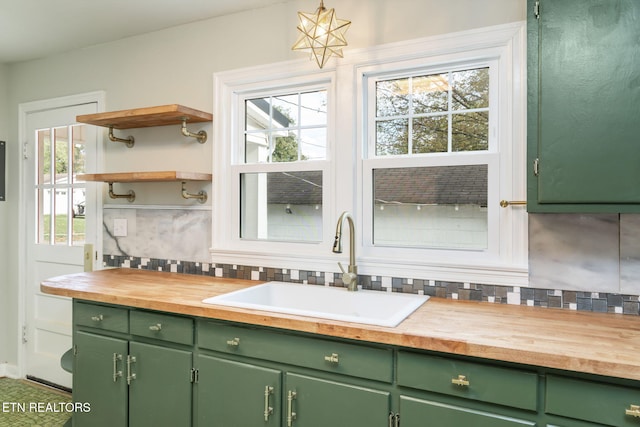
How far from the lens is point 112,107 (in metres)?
3.01

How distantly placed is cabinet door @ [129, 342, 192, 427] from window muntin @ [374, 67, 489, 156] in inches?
54.8

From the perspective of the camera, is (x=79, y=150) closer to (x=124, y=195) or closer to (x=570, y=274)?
(x=124, y=195)

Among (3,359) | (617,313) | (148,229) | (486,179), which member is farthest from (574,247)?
(3,359)

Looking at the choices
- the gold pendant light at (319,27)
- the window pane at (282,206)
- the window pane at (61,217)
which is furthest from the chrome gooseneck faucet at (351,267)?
the window pane at (61,217)

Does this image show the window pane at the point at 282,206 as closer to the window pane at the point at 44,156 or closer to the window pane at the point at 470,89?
the window pane at the point at 470,89

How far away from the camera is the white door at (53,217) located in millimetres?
3145

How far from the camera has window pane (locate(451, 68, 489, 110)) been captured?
2.04 meters

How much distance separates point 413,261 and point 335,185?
56 cm

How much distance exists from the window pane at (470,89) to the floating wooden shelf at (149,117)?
4.51 ft

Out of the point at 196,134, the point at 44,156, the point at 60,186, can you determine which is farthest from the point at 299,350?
the point at 44,156

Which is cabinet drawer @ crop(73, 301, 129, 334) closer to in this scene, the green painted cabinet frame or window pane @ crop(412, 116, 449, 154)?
the green painted cabinet frame

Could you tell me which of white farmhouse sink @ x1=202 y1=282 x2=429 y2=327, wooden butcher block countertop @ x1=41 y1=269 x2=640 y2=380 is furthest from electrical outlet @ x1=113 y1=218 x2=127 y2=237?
white farmhouse sink @ x1=202 y1=282 x2=429 y2=327

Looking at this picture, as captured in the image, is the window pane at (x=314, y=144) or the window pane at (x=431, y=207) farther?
the window pane at (x=314, y=144)

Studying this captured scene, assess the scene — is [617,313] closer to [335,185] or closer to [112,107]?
[335,185]
